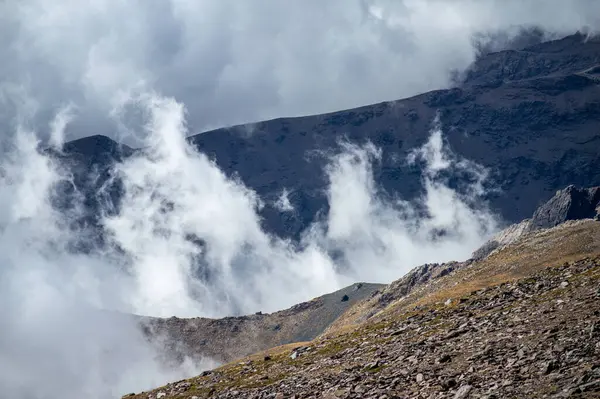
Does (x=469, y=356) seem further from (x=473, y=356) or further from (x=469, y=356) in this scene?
(x=473, y=356)

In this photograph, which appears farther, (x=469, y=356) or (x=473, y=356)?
(x=469, y=356)

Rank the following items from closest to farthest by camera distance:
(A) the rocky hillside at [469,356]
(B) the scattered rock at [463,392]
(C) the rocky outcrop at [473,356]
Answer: (B) the scattered rock at [463,392] < (C) the rocky outcrop at [473,356] < (A) the rocky hillside at [469,356]

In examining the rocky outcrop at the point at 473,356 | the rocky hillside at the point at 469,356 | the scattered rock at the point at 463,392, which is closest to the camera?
the scattered rock at the point at 463,392

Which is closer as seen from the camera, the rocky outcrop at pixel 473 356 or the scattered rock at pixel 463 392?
the scattered rock at pixel 463 392

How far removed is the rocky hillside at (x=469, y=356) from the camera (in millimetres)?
55188

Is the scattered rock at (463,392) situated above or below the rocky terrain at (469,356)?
below

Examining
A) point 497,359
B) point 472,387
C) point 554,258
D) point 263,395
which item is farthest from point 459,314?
point 554,258

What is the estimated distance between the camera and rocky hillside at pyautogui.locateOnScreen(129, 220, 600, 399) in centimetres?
5519

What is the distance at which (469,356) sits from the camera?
6575 cm

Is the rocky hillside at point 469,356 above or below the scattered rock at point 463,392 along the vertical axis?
above

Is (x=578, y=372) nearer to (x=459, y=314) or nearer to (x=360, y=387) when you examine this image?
(x=360, y=387)

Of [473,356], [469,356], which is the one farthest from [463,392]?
[469,356]

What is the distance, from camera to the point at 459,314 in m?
94.5

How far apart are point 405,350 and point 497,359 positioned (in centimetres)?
1849
